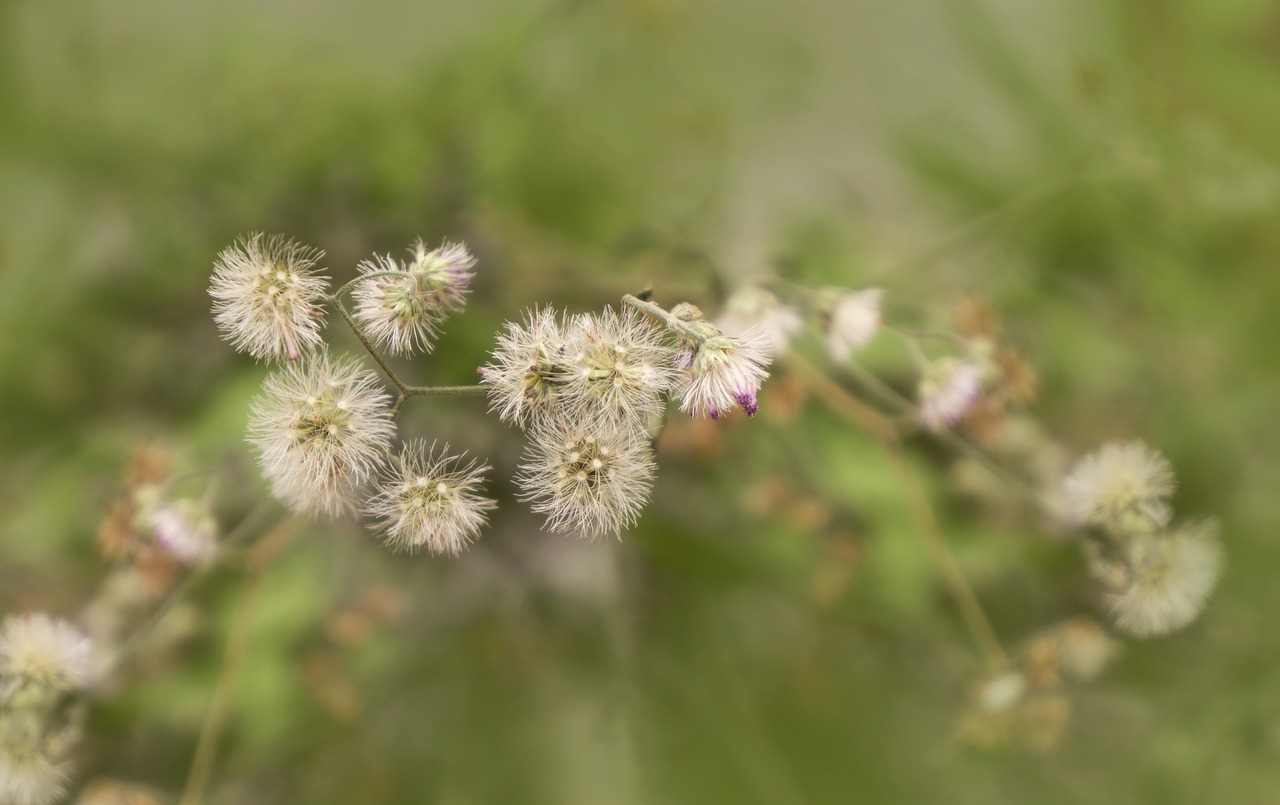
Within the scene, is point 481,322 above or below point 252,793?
above

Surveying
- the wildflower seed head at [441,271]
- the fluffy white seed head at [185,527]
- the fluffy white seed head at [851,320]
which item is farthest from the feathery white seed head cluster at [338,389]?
the fluffy white seed head at [851,320]

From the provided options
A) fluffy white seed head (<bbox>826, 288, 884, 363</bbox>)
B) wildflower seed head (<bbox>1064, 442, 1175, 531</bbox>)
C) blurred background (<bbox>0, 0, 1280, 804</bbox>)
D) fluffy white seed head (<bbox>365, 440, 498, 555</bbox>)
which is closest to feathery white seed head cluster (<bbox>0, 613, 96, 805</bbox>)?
blurred background (<bbox>0, 0, 1280, 804</bbox>)

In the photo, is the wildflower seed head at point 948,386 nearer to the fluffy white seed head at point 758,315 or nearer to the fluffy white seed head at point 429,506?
the fluffy white seed head at point 758,315

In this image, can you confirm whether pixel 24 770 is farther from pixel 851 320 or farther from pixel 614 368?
pixel 851 320

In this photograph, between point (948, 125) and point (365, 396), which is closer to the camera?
point (365, 396)

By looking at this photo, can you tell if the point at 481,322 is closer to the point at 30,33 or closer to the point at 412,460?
the point at 412,460

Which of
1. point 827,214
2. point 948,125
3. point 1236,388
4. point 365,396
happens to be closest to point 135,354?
point 365,396

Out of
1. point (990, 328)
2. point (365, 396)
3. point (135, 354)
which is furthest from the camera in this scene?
point (135, 354)

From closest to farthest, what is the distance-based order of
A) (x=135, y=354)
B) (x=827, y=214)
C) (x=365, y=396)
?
(x=365, y=396)
(x=135, y=354)
(x=827, y=214)
